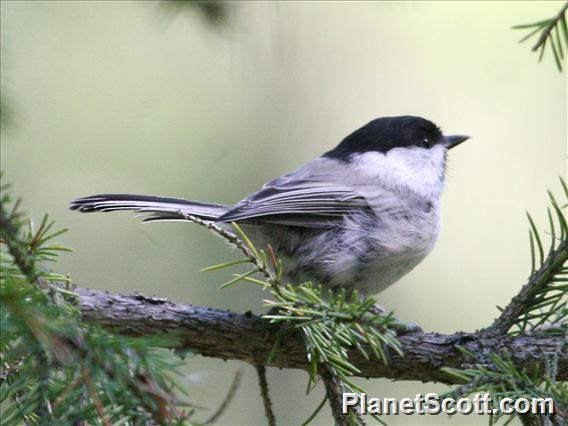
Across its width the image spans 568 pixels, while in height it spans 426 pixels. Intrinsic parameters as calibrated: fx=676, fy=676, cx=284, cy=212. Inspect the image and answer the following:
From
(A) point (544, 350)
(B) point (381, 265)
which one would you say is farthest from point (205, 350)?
(A) point (544, 350)

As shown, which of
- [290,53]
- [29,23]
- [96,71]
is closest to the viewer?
[290,53]

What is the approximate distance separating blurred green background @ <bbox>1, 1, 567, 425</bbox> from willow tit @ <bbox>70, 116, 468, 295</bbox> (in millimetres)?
1497

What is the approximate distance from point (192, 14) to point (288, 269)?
925mm

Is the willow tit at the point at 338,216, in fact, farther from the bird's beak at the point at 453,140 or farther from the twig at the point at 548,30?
the twig at the point at 548,30

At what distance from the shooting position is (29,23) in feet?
12.0

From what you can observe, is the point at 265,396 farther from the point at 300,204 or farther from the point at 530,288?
the point at 300,204

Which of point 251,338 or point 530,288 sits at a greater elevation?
point 530,288

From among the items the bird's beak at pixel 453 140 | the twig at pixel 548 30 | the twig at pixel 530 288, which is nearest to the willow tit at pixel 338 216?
the bird's beak at pixel 453 140

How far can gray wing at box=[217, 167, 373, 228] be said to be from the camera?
2227mm

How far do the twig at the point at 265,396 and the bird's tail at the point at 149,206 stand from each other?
48 centimetres

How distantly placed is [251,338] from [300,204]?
24.4 inches

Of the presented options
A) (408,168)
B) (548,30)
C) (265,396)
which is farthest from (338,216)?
(548,30)

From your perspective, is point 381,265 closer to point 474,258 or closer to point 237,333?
point 237,333

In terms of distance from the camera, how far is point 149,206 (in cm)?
207
